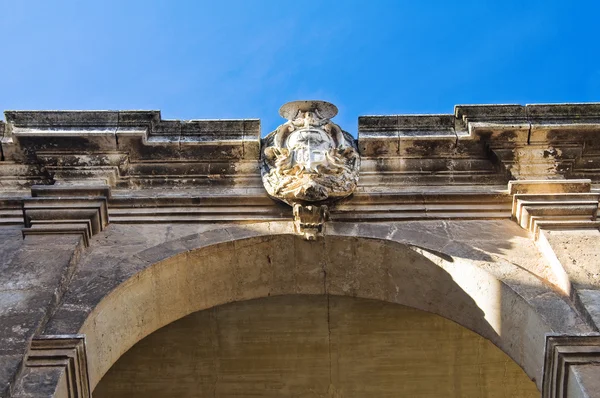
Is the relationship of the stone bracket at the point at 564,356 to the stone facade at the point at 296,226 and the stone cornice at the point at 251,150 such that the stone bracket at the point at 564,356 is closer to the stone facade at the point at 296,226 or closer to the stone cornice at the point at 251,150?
the stone facade at the point at 296,226

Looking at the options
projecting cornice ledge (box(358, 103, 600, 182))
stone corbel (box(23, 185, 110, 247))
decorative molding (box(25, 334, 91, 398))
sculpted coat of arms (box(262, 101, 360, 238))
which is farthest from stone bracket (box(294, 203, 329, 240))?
decorative molding (box(25, 334, 91, 398))

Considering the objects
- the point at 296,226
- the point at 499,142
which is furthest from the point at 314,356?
the point at 499,142

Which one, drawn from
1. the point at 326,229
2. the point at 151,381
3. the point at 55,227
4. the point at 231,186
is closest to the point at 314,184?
the point at 326,229

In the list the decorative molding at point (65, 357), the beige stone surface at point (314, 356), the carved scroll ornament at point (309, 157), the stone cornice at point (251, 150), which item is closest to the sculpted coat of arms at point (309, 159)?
the carved scroll ornament at point (309, 157)

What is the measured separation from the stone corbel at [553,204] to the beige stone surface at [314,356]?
2.02 m

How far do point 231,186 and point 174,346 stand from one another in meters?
2.18

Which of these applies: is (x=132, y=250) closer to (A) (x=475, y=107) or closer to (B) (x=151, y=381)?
(B) (x=151, y=381)

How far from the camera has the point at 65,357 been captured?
25.2ft

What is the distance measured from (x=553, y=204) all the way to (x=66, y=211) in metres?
5.08

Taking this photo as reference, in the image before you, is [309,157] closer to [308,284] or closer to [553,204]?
[308,284]

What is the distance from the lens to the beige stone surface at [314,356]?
11.0 m

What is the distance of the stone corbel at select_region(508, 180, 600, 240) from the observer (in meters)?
9.44

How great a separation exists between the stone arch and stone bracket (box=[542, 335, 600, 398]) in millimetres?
422

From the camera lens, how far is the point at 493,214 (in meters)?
9.86
